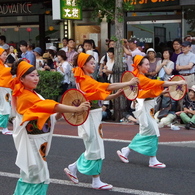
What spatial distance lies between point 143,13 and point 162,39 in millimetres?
1081

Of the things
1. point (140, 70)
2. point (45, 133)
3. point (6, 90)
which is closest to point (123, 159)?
point (140, 70)

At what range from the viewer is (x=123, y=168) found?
24.3 ft

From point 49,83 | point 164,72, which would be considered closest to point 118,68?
point 164,72

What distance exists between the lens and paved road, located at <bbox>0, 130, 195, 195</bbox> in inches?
248

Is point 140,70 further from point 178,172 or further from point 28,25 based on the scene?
point 28,25

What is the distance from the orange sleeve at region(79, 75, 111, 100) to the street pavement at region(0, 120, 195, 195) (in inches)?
50.5

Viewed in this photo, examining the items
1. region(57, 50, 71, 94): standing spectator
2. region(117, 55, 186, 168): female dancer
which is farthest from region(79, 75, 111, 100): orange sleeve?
region(57, 50, 71, 94): standing spectator

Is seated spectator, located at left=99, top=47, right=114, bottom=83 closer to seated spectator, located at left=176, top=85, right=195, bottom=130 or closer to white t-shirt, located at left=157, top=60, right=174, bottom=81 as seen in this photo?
white t-shirt, located at left=157, top=60, right=174, bottom=81

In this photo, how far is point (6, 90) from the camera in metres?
10.4

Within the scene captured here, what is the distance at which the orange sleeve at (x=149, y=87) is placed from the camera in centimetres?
711

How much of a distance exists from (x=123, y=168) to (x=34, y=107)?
9.52 feet

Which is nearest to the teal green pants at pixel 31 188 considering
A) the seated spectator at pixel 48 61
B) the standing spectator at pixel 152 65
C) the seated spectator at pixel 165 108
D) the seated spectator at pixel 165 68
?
the seated spectator at pixel 165 108

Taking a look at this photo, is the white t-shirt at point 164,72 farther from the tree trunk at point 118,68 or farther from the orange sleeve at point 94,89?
the orange sleeve at point 94,89

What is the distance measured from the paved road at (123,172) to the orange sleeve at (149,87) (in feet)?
3.87
